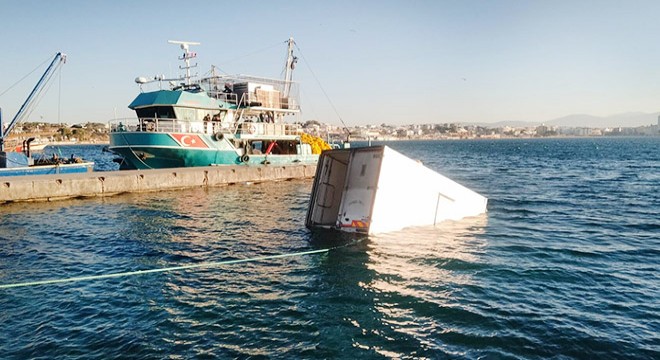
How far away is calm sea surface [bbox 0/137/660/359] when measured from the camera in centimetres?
657

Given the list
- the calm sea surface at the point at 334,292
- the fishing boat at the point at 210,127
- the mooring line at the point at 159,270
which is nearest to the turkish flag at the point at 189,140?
the fishing boat at the point at 210,127

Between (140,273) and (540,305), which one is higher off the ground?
(540,305)

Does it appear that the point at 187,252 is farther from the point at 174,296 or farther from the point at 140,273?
the point at 174,296

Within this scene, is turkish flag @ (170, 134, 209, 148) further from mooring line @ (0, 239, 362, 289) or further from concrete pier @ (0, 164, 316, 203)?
mooring line @ (0, 239, 362, 289)

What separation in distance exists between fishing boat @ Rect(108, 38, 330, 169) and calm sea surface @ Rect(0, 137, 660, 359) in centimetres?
1348

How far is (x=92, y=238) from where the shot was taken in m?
13.9

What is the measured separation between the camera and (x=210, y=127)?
32.6m

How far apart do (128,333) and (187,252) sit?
5.28 m

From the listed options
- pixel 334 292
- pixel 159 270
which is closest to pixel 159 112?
pixel 159 270

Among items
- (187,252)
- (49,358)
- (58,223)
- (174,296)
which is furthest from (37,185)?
(49,358)

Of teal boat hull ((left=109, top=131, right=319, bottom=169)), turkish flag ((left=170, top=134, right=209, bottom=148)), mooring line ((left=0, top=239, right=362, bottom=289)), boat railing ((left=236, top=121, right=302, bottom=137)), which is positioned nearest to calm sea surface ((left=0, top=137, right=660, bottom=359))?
mooring line ((left=0, top=239, right=362, bottom=289))

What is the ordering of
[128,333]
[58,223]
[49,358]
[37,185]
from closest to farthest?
[49,358]
[128,333]
[58,223]
[37,185]

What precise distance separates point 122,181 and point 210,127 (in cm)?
934

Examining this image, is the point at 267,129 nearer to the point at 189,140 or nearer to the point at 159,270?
the point at 189,140
